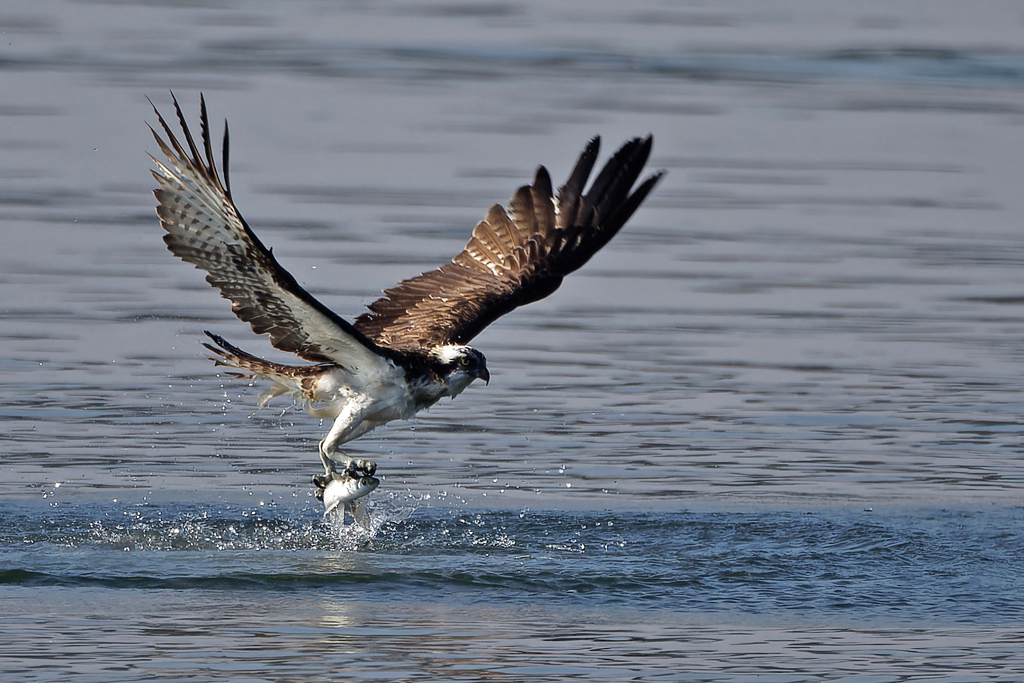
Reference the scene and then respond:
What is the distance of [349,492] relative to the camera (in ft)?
33.0

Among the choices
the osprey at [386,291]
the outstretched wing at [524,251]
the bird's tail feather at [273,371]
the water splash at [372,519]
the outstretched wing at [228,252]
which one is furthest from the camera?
the outstretched wing at [524,251]

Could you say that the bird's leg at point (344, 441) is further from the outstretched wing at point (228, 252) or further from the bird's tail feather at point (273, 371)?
the outstretched wing at point (228, 252)

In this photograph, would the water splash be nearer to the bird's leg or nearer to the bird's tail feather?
the bird's leg

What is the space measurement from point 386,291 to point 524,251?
846mm

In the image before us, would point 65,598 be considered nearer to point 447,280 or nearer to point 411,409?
point 411,409

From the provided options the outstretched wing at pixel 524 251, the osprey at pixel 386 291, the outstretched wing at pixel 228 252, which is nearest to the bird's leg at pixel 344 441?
the osprey at pixel 386 291

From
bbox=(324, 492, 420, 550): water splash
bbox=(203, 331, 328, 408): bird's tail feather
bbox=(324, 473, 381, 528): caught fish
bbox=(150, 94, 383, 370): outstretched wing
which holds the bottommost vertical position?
bbox=(324, 492, 420, 550): water splash

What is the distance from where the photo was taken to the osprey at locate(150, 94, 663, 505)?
28.5ft

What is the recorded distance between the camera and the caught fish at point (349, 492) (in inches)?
395

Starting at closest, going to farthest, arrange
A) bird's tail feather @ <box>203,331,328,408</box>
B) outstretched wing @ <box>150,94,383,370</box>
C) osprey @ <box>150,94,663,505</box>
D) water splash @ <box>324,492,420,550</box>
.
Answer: outstretched wing @ <box>150,94,383,370</box>
osprey @ <box>150,94,663,505</box>
bird's tail feather @ <box>203,331,328,408</box>
water splash @ <box>324,492,420,550</box>

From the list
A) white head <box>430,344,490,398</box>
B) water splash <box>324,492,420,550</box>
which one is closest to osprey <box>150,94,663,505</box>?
white head <box>430,344,490,398</box>

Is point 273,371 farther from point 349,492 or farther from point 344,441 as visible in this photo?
point 349,492

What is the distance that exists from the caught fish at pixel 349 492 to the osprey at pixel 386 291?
0.01 meters

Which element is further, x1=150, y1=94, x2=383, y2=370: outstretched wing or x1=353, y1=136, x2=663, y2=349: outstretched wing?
x1=353, y1=136, x2=663, y2=349: outstretched wing
